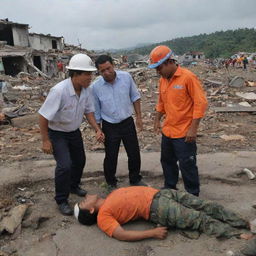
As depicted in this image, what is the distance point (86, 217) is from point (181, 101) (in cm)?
149

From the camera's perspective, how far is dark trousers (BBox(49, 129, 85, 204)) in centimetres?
321

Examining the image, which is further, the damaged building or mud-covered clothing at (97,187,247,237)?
the damaged building

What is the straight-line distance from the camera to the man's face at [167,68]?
304 centimetres

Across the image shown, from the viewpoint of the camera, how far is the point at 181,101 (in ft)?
10.2

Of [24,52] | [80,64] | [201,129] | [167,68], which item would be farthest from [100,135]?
[24,52]

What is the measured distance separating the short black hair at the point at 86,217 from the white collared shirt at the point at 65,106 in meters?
0.92

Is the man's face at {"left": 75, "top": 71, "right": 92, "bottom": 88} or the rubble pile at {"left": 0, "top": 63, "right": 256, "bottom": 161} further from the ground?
the man's face at {"left": 75, "top": 71, "right": 92, "bottom": 88}

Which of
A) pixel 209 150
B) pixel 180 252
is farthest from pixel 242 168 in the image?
pixel 180 252

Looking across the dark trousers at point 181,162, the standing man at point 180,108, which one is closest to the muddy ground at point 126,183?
the dark trousers at point 181,162

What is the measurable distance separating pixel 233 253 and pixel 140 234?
0.78 metres

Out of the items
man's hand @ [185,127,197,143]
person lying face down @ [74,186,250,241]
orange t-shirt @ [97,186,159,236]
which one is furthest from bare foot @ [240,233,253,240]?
man's hand @ [185,127,197,143]

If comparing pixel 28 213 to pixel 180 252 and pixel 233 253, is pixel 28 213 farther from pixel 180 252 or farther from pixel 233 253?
pixel 233 253

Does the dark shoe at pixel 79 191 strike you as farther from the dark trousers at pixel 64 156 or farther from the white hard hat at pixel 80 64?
the white hard hat at pixel 80 64

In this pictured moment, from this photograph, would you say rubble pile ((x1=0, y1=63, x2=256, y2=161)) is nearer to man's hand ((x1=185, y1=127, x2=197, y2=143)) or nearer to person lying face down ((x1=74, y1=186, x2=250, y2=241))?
man's hand ((x1=185, y1=127, x2=197, y2=143))
